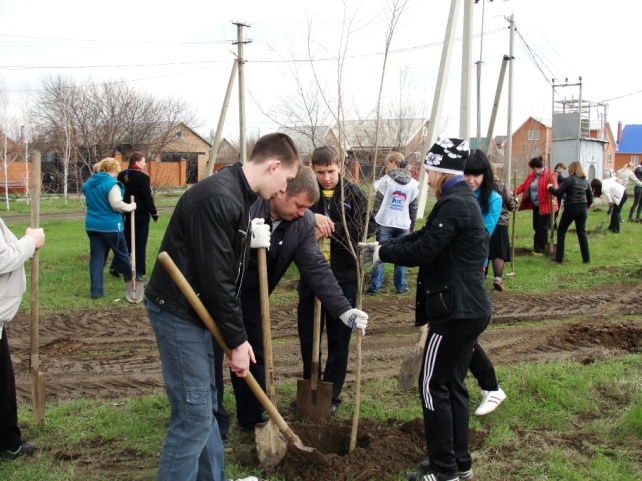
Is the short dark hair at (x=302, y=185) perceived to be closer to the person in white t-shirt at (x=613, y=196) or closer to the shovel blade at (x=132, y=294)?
the shovel blade at (x=132, y=294)

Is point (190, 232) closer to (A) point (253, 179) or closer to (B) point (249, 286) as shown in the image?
(A) point (253, 179)

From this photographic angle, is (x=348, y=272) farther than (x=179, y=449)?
Yes

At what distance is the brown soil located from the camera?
389 centimetres

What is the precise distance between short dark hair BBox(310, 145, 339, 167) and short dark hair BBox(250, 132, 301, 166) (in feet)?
5.85

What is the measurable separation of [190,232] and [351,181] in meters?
2.46

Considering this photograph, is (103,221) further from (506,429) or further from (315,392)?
(506,429)

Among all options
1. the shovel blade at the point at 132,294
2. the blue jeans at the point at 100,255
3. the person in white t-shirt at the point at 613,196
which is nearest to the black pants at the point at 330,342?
the shovel blade at the point at 132,294

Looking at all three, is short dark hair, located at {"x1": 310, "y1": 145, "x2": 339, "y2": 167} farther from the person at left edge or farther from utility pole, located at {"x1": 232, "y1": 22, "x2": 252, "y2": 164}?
utility pole, located at {"x1": 232, "y1": 22, "x2": 252, "y2": 164}

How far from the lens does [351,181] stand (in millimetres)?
4977

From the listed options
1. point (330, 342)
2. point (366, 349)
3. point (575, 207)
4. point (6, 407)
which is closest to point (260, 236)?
point (330, 342)

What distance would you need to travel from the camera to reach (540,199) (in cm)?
1183

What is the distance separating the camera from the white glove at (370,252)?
4.04m

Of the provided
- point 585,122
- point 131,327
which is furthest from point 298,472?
point 585,122

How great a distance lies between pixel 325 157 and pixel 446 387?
211cm
